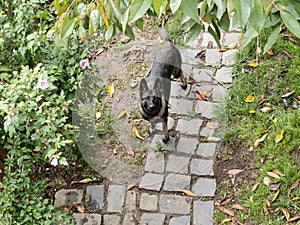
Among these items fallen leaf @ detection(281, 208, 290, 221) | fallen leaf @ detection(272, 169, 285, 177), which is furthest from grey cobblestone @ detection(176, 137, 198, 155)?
fallen leaf @ detection(281, 208, 290, 221)

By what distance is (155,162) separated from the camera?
453cm

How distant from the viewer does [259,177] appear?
4250mm

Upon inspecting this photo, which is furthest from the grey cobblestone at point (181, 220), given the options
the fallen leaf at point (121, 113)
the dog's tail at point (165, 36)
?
the dog's tail at point (165, 36)

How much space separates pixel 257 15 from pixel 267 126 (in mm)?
2926

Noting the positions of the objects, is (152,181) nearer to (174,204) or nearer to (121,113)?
(174,204)

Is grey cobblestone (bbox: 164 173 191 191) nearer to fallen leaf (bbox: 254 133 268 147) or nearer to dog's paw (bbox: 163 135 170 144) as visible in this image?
dog's paw (bbox: 163 135 170 144)

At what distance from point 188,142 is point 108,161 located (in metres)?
0.74

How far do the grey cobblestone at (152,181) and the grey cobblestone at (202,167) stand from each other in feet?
0.96

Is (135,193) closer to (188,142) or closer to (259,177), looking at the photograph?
(188,142)

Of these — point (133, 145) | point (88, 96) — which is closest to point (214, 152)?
point (133, 145)

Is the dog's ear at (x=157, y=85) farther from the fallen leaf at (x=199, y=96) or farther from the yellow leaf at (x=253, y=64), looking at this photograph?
the yellow leaf at (x=253, y=64)

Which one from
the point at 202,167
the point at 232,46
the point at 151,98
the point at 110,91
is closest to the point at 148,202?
the point at 202,167

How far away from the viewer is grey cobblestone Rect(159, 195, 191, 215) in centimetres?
419

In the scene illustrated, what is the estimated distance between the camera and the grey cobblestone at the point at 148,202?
4238mm
